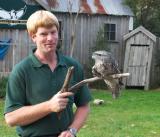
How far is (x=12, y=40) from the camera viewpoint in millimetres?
21500

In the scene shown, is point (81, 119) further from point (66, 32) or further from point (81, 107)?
point (66, 32)

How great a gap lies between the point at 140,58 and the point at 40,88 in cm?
1977

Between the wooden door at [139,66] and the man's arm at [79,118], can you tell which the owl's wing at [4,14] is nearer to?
the wooden door at [139,66]

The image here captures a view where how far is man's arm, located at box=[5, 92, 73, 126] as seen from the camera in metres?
3.60

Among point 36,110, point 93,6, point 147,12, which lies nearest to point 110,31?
point 93,6

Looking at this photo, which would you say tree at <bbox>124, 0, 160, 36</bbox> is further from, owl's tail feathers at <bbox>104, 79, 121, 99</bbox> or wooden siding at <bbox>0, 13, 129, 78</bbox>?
owl's tail feathers at <bbox>104, 79, 121, 99</bbox>

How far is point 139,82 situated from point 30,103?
19.7m

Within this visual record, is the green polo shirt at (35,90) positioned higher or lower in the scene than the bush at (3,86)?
higher

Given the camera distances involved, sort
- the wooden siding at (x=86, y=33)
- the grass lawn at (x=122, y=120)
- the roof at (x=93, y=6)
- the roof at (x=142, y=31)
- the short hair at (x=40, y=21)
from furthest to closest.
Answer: the wooden siding at (x=86, y=33) → the roof at (x=142, y=31) → the roof at (x=93, y=6) → the grass lawn at (x=122, y=120) → the short hair at (x=40, y=21)

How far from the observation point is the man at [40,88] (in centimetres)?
375

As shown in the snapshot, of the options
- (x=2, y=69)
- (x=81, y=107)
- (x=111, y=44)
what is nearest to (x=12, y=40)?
(x=2, y=69)

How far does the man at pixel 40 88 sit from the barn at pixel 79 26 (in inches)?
660

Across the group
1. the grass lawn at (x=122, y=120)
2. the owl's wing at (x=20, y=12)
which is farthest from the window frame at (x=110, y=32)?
the grass lawn at (x=122, y=120)

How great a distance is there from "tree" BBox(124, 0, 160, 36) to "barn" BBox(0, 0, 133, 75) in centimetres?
54
